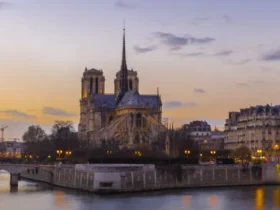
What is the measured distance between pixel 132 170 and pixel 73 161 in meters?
24.9

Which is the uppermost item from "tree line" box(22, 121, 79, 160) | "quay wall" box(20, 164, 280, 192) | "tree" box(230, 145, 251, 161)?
"tree line" box(22, 121, 79, 160)

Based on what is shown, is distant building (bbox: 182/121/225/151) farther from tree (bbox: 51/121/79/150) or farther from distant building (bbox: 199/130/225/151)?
tree (bbox: 51/121/79/150)

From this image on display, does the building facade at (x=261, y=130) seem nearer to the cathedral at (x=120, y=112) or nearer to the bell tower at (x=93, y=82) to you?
the cathedral at (x=120, y=112)

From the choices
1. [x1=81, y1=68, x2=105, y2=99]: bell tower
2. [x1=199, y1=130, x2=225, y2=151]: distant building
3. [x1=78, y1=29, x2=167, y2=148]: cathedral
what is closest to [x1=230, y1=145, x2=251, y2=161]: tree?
[x1=78, y1=29, x2=167, y2=148]: cathedral

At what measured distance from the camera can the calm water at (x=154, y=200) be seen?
153 ft

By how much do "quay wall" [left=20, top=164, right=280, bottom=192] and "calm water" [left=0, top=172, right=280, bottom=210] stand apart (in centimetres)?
183

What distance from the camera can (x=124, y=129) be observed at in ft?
372

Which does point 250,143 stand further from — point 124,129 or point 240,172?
point 240,172

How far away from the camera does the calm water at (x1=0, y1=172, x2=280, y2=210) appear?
4669cm

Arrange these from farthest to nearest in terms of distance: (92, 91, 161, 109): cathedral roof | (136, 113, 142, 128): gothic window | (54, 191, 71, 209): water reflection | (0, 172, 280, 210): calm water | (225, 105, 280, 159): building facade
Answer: (92, 91, 161, 109): cathedral roof
(136, 113, 142, 128): gothic window
(225, 105, 280, 159): building facade
(54, 191, 71, 209): water reflection
(0, 172, 280, 210): calm water

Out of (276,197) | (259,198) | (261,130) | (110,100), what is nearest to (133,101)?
(110,100)

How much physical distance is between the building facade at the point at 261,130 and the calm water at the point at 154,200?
110 ft

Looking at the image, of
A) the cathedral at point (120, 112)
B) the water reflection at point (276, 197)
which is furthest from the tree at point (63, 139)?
the water reflection at point (276, 197)

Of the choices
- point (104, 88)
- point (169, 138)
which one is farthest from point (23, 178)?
point (104, 88)
